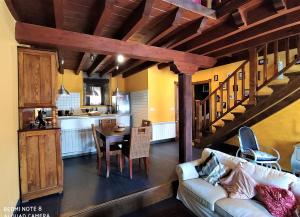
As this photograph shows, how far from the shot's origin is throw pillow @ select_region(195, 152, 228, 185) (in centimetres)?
268

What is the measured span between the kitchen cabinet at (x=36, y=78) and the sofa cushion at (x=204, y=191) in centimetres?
237

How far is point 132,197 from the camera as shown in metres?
2.83

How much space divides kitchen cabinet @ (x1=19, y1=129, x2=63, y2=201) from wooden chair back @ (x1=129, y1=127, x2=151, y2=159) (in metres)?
1.19

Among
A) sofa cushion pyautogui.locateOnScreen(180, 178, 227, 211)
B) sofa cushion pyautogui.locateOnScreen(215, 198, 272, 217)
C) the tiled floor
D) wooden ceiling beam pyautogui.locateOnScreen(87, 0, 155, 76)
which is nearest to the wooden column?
the tiled floor

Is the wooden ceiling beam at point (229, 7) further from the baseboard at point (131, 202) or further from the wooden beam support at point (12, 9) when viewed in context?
the baseboard at point (131, 202)

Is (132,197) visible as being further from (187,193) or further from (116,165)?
(116,165)

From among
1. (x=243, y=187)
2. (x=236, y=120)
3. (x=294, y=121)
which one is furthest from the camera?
(x=236, y=120)

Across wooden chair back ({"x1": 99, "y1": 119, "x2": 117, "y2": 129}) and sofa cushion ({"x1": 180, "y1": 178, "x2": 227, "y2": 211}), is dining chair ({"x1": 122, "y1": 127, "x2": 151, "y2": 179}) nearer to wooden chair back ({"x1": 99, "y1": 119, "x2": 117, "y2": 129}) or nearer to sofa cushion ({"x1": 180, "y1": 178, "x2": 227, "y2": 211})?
sofa cushion ({"x1": 180, "y1": 178, "x2": 227, "y2": 211})

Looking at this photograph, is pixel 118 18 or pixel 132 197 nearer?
pixel 118 18

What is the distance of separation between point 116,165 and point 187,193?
1890mm

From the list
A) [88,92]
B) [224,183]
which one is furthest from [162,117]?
[224,183]

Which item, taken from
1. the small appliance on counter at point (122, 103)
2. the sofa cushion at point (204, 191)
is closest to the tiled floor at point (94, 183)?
the sofa cushion at point (204, 191)

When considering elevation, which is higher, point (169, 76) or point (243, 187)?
point (169, 76)

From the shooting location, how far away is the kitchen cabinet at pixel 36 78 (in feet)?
8.56
